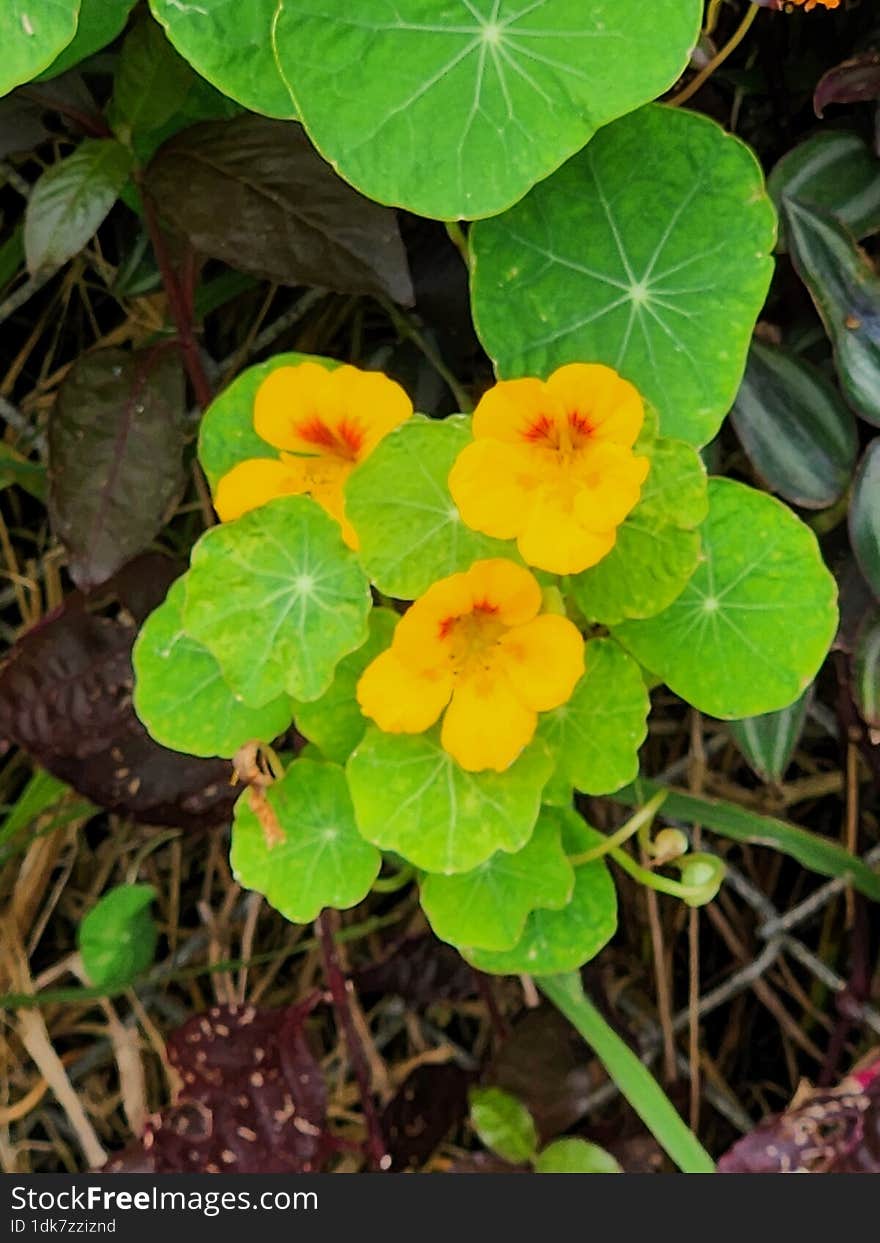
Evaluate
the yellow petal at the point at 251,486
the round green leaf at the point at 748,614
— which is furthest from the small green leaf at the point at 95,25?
the round green leaf at the point at 748,614

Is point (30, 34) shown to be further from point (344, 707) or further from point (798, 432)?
point (798, 432)

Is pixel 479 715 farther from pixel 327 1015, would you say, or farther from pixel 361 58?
pixel 327 1015

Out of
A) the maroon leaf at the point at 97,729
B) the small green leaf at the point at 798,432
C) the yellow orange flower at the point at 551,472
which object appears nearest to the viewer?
the yellow orange flower at the point at 551,472

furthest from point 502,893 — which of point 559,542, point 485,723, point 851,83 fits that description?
point 851,83

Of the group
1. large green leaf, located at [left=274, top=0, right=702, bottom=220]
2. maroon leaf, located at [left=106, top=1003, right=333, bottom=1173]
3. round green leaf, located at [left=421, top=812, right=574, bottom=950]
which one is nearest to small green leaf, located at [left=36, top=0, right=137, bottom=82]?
large green leaf, located at [left=274, top=0, right=702, bottom=220]

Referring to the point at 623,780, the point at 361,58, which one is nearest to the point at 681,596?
the point at 623,780

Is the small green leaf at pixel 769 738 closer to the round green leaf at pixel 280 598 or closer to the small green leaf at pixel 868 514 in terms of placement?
the small green leaf at pixel 868 514
